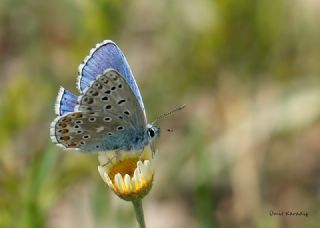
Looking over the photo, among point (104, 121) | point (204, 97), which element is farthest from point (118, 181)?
point (204, 97)

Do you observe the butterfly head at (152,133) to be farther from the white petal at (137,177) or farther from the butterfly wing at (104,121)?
the white petal at (137,177)

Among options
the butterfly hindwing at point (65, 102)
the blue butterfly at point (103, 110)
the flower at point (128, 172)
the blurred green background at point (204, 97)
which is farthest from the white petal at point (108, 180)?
the blurred green background at point (204, 97)

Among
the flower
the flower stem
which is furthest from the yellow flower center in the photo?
the flower stem

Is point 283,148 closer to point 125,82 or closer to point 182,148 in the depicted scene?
point 182,148

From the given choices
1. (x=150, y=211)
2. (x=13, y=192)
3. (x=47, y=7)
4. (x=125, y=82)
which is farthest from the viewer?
(x=47, y=7)

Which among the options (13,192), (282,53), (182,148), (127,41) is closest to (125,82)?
(13,192)

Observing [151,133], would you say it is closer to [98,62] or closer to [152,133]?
[152,133]
